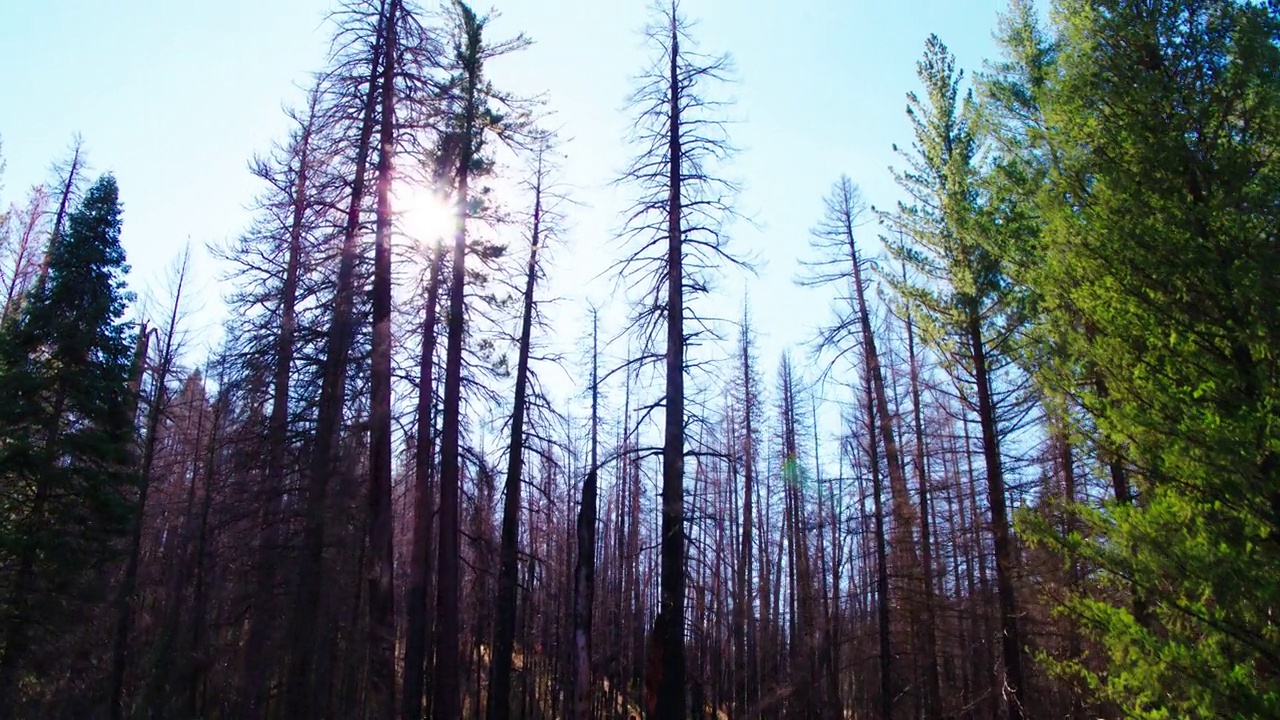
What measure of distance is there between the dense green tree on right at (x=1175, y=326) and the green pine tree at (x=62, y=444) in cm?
1790

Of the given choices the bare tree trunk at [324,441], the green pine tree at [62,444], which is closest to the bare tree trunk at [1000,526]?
the bare tree trunk at [324,441]

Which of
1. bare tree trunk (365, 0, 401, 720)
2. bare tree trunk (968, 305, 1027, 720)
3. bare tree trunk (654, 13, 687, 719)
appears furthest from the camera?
bare tree trunk (968, 305, 1027, 720)

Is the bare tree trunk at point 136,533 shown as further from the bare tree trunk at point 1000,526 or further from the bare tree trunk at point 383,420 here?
the bare tree trunk at point 1000,526

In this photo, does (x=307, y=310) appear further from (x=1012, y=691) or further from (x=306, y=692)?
(x=1012, y=691)

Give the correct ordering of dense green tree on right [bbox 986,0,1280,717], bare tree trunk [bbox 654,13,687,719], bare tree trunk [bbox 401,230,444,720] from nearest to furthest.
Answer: dense green tree on right [bbox 986,0,1280,717] < bare tree trunk [bbox 654,13,687,719] < bare tree trunk [bbox 401,230,444,720]

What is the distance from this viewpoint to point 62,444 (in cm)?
1620

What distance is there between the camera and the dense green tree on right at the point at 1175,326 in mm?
6309

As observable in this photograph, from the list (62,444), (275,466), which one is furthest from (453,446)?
(62,444)

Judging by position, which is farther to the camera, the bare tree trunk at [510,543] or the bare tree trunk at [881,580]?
the bare tree trunk at [881,580]

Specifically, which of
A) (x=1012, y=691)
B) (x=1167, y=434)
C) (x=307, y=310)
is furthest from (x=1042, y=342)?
(x=307, y=310)

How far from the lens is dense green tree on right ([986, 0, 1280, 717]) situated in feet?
20.7

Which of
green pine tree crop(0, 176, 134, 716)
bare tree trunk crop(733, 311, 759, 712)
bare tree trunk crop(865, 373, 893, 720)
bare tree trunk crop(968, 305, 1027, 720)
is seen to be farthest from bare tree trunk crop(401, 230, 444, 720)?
bare tree trunk crop(733, 311, 759, 712)

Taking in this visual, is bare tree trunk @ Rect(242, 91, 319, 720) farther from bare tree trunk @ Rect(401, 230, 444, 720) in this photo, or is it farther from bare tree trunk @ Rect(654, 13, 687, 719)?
bare tree trunk @ Rect(654, 13, 687, 719)

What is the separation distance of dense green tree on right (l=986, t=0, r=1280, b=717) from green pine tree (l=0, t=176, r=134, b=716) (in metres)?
17.9
